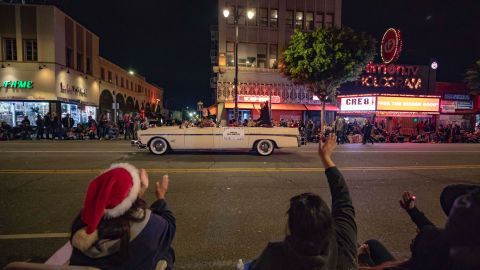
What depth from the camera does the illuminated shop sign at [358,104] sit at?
26656 millimetres

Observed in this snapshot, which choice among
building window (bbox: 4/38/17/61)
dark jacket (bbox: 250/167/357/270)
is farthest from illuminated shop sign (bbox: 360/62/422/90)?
dark jacket (bbox: 250/167/357/270)

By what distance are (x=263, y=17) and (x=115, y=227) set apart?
31329 mm

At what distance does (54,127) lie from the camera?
21.0 metres

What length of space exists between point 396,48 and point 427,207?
2629cm

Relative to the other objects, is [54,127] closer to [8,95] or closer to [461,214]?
A: [8,95]

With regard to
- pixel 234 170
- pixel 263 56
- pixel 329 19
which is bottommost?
pixel 234 170

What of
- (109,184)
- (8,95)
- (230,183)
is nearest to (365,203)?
(230,183)

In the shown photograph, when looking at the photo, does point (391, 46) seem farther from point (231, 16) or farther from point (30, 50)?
point (30, 50)

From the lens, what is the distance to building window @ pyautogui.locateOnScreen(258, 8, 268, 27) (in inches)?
1211

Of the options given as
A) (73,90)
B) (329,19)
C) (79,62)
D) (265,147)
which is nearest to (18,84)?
(73,90)

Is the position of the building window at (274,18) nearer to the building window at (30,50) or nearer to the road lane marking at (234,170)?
the building window at (30,50)

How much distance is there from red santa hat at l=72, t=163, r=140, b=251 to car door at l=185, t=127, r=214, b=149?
10.8 metres

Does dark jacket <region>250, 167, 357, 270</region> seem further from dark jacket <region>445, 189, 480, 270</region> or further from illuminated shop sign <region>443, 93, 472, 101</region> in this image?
illuminated shop sign <region>443, 93, 472, 101</region>

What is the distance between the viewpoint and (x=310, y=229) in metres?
1.76
